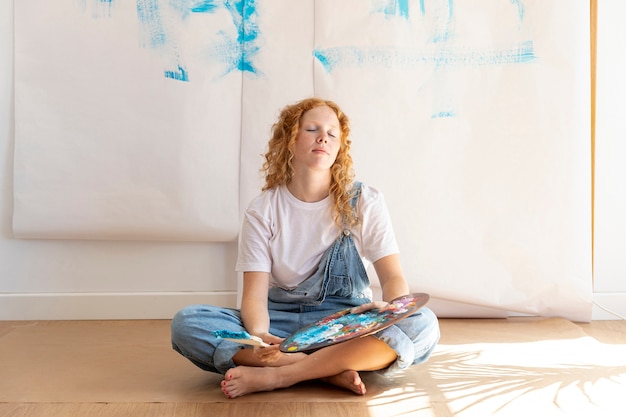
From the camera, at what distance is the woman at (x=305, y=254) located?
1.61m

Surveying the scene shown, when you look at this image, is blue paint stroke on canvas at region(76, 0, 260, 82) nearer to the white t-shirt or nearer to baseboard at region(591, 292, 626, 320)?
the white t-shirt

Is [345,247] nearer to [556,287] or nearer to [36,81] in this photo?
[556,287]

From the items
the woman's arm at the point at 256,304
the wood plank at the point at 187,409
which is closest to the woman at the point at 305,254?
the woman's arm at the point at 256,304

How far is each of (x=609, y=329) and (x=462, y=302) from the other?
434 mm

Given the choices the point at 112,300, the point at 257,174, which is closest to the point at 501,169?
the point at 257,174

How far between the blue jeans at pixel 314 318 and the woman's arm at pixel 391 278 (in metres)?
0.04

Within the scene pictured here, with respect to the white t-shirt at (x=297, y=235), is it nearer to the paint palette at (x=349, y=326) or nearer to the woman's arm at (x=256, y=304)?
the woman's arm at (x=256, y=304)

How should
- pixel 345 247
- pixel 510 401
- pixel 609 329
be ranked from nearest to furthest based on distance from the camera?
pixel 510 401, pixel 345 247, pixel 609 329

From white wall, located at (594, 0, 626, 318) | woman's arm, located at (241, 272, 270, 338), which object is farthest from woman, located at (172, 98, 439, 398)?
white wall, located at (594, 0, 626, 318)

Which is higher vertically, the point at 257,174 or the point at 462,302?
the point at 257,174

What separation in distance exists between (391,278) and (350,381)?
0.30 m

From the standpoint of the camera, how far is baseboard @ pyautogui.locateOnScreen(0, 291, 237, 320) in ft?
7.95

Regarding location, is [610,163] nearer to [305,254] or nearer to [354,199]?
[354,199]

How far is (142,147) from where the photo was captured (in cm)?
236
